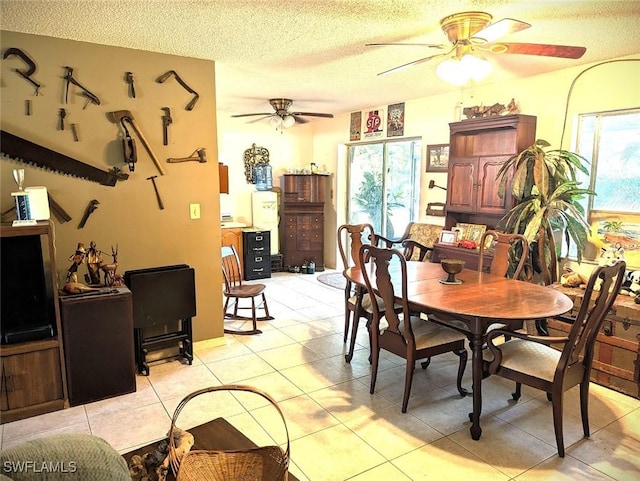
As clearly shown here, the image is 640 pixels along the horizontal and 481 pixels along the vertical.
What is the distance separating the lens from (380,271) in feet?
8.76

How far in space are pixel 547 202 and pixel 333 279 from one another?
10.7ft

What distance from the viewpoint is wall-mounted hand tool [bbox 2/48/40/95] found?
2.79m

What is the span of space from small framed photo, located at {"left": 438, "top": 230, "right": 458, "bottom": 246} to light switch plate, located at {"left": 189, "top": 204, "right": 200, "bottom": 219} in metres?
2.53

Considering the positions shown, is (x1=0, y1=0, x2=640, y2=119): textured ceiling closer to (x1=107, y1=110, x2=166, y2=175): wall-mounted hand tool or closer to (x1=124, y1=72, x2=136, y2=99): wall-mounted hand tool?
(x1=124, y1=72, x2=136, y2=99): wall-mounted hand tool

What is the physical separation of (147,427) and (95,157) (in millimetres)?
1935

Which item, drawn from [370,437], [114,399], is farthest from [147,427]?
[370,437]

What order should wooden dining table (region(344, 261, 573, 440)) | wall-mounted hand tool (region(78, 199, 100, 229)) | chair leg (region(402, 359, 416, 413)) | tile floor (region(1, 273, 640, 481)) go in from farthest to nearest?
wall-mounted hand tool (region(78, 199, 100, 229)) < chair leg (region(402, 359, 416, 413)) < wooden dining table (region(344, 261, 573, 440)) < tile floor (region(1, 273, 640, 481))

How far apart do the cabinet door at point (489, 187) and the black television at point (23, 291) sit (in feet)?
12.2

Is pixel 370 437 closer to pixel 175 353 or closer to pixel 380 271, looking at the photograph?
pixel 380 271

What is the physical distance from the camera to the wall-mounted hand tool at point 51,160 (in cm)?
285

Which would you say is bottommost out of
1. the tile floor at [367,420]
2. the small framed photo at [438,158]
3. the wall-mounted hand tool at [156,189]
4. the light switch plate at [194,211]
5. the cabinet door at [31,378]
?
the tile floor at [367,420]

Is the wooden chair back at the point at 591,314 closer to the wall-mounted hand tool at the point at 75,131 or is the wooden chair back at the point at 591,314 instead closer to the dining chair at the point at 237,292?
the dining chair at the point at 237,292

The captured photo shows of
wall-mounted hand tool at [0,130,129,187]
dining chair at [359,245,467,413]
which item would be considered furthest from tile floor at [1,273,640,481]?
wall-mounted hand tool at [0,130,129,187]

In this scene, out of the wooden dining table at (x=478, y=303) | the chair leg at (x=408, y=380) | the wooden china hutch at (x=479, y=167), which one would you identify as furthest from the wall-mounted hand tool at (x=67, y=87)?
the wooden china hutch at (x=479, y=167)
